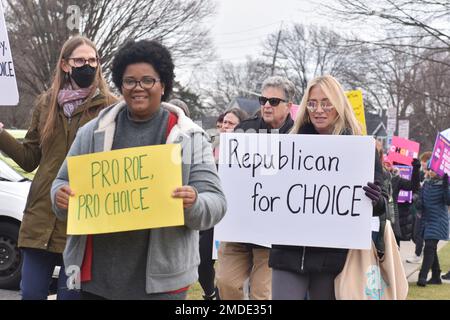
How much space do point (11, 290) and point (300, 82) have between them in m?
58.5

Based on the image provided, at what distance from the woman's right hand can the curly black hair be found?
1.70 feet

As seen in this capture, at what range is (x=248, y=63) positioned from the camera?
223 ft

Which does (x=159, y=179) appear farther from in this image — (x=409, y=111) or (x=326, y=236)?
(x=409, y=111)

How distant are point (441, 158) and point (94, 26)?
19425 millimetres

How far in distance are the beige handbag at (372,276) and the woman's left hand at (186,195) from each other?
1.35m

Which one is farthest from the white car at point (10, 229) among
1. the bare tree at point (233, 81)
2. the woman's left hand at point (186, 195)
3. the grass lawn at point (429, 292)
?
the bare tree at point (233, 81)

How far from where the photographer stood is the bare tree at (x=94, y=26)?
26.7m

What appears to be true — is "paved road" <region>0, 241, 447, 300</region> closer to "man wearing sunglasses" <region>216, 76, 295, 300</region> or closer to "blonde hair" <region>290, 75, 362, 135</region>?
"man wearing sunglasses" <region>216, 76, 295, 300</region>

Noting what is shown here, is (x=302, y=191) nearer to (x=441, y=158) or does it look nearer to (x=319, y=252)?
(x=319, y=252)

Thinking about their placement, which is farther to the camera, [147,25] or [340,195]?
[147,25]

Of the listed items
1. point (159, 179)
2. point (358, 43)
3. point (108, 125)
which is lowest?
point (159, 179)

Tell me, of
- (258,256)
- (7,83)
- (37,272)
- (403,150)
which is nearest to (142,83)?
(37,272)

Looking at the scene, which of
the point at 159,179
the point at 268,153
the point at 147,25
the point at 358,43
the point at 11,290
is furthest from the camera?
the point at 147,25
